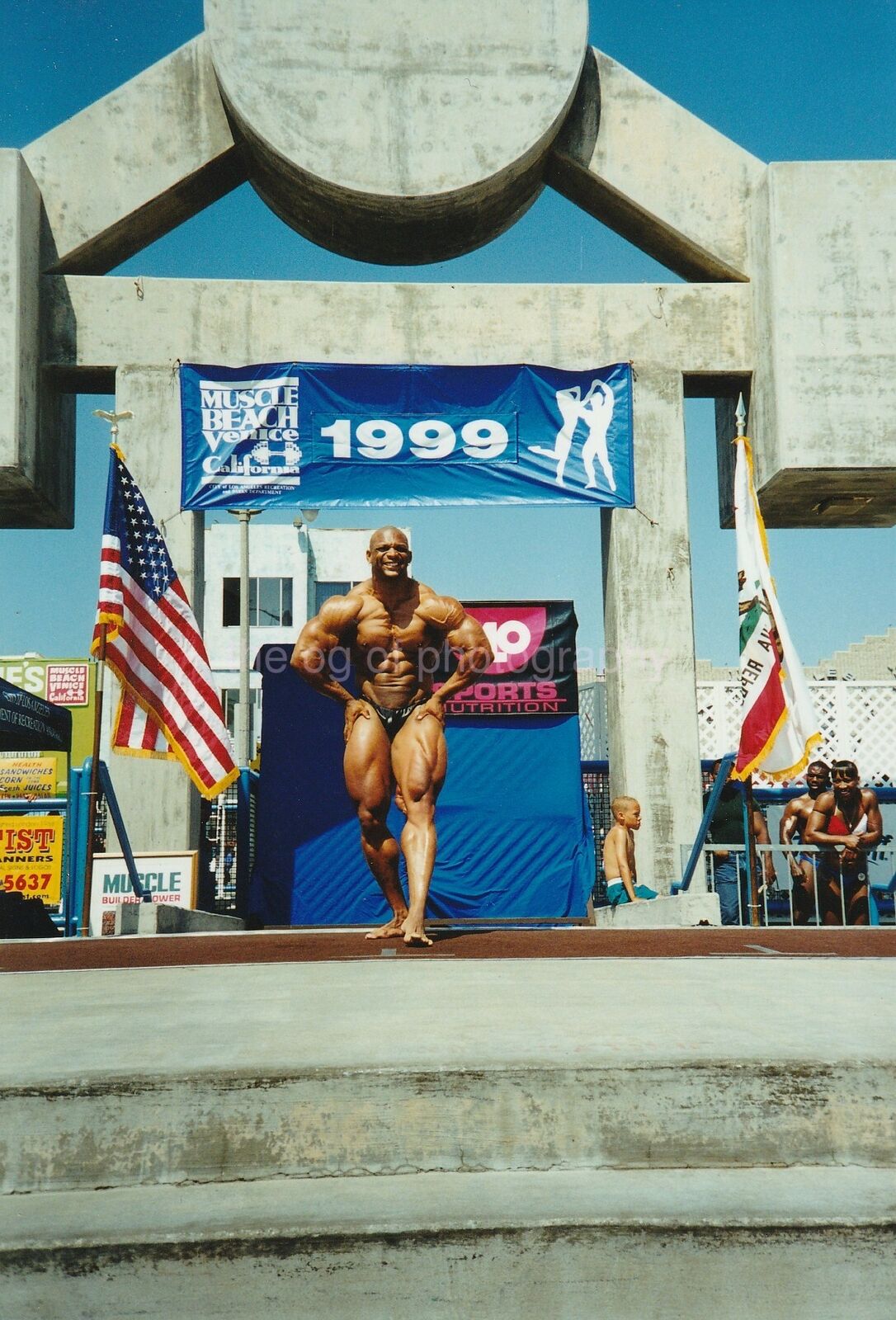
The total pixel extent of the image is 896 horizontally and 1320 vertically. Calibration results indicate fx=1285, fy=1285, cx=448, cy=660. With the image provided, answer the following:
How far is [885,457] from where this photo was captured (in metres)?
13.8

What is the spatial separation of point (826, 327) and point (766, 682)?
520 centimetres

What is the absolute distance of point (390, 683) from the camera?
7828 mm

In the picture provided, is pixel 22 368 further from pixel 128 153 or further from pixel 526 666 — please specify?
pixel 526 666

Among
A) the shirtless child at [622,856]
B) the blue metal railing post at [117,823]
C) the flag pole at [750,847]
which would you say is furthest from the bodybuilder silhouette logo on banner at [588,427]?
the blue metal railing post at [117,823]

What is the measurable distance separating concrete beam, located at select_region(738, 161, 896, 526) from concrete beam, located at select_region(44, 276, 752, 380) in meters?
0.61

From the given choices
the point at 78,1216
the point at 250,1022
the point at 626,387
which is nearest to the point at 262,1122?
the point at 78,1216

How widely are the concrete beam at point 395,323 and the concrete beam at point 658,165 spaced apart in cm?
62

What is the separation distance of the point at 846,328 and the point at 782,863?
19.3 feet

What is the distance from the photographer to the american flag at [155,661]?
459 inches

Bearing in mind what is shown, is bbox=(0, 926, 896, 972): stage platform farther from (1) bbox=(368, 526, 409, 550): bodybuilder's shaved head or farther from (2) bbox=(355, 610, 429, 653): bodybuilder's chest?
(1) bbox=(368, 526, 409, 550): bodybuilder's shaved head

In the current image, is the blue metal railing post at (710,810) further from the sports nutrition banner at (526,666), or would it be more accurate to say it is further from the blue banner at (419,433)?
the blue banner at (419,433)

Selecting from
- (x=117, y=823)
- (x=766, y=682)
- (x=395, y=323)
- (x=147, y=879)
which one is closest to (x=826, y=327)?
(x=395, y=323)

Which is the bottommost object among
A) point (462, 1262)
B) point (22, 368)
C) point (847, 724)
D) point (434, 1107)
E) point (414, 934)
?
A: point (462, 1262)

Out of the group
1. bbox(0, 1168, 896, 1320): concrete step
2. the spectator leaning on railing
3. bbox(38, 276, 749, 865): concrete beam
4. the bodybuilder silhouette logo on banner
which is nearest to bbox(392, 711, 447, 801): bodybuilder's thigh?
bbox(0, 1168, 896, 1320): concrete step
